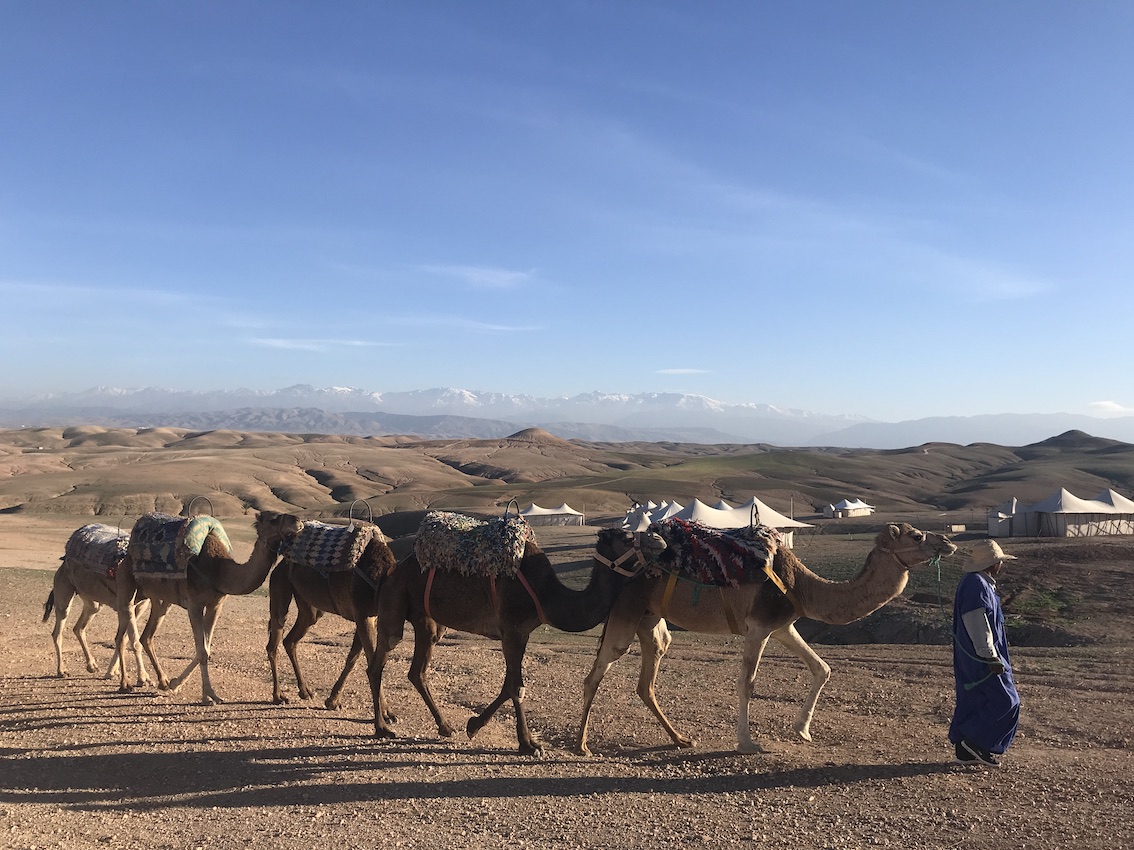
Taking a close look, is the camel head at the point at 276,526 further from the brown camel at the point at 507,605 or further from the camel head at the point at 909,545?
the camel head at the point at 909,545

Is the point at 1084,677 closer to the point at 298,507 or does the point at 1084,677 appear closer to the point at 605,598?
the point at 605,598

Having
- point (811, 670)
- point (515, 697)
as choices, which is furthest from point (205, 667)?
point (811, 670)

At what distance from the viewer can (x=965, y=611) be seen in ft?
28.4

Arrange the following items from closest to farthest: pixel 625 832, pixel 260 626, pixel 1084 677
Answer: pixel 625 832
pixel 1084 677
pixel 260 626

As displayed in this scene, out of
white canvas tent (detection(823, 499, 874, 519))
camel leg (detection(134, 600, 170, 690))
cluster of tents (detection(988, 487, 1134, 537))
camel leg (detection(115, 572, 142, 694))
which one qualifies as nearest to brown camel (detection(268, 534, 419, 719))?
camel leg (detection(134, 600, 170, 690))

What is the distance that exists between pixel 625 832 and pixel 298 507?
83302 millimetres

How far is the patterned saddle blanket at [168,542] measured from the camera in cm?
1202

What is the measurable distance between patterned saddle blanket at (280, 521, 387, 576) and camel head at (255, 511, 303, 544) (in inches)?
6.2

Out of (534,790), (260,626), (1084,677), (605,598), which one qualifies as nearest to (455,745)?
(534,790)

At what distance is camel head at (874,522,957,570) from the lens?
9109 millimetres

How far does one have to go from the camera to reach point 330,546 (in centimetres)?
1136

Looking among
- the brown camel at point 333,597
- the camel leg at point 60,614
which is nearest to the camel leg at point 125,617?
the camel leg at point 60,614

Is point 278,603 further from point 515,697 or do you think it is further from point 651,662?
point 651,662

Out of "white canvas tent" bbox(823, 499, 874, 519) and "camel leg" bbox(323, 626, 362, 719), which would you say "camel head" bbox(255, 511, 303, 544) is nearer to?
"camel leg" bbox(323, 626, 362, 719)
